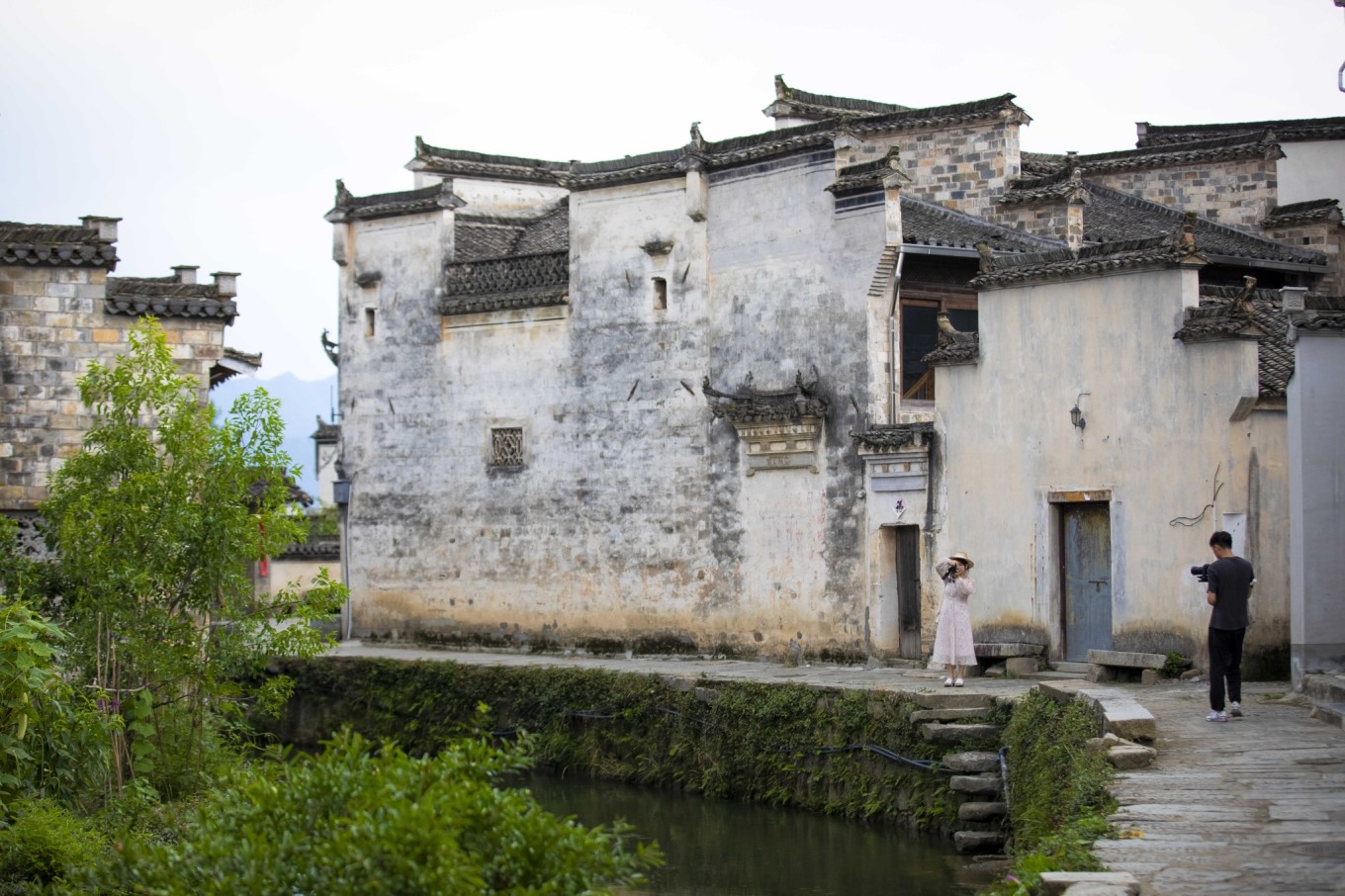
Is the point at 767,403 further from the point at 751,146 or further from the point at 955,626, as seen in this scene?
the point at 955,626

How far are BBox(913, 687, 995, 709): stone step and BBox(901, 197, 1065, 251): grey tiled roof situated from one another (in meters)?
6.72

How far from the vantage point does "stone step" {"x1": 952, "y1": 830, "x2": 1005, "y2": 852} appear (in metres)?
14.5

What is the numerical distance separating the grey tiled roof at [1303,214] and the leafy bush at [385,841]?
19903 millimetres

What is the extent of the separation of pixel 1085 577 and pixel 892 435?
10.2ft

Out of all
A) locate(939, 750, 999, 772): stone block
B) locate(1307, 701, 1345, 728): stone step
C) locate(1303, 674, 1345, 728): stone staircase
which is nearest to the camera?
locate(1307, 701, 1345, 728): stone step

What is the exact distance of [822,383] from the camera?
69.4ft

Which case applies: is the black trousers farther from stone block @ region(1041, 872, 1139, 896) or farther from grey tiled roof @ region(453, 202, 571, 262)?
grey tiled roof @ region(453, 202, 571, 262)

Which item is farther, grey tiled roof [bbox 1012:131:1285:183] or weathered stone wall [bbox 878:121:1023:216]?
grey tiled roof [bbox 1012:131:1285:183]

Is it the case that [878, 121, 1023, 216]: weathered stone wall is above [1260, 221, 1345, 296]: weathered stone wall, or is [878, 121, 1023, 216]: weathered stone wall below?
above

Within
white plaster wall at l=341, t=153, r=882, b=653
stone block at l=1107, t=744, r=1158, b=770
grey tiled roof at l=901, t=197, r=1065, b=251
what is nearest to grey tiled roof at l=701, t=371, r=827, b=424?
white plaster wall at l=341, t=153, r=882, b=653

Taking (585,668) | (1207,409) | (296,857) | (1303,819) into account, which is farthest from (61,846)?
(1207,409)

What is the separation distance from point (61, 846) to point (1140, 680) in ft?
34.5

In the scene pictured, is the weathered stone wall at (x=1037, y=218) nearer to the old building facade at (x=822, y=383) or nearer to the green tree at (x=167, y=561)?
the old building facade at (x=822, y=383)

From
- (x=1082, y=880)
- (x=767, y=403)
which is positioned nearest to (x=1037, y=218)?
(x=767, y=403)
